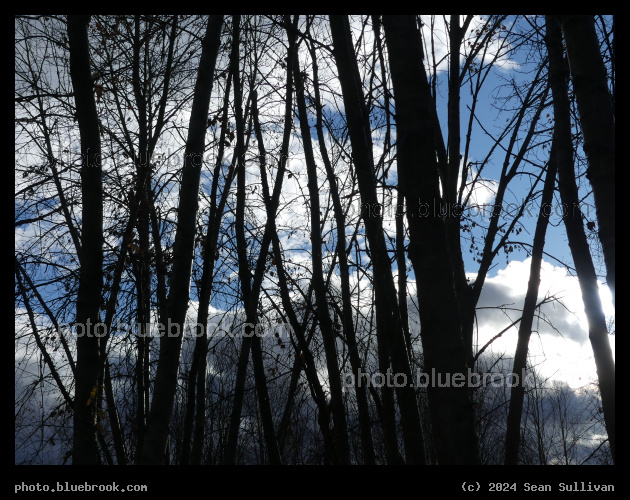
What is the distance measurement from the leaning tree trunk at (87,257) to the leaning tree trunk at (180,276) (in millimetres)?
818

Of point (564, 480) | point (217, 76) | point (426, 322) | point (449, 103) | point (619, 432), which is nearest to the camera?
point (426, 322)

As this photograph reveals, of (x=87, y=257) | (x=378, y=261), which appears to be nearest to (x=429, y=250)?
(x=378, y=261)

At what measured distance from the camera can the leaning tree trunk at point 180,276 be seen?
376cm

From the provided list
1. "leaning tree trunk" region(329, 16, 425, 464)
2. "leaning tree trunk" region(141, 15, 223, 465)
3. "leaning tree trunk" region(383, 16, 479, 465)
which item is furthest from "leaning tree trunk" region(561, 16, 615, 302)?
"leaning tree trunk" region(141, 15, 223, 465)

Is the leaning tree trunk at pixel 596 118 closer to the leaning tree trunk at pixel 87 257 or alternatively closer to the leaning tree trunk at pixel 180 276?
the leaning tree trunk at pixel 180 276

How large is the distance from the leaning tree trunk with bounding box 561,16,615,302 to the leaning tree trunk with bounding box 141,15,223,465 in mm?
2772

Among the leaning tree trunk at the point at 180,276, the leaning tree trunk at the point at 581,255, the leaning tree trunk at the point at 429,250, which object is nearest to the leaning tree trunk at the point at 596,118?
the leaning tree trunk at the point at 429,250

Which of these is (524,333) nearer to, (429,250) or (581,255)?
(581,255)

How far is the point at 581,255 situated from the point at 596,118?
220cm

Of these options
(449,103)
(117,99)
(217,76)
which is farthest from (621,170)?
(117,99)

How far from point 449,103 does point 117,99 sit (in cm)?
535
